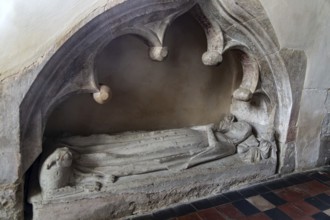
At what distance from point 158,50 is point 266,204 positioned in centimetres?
158

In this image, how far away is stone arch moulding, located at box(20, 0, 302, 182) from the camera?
1.73m

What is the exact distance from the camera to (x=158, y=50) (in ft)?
6.93

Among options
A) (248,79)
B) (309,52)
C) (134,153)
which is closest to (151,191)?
(134,153)

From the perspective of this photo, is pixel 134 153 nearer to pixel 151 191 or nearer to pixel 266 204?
pixel 151 191

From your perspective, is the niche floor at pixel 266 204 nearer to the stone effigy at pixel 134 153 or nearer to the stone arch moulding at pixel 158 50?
the stone effigy at pixel 134 153

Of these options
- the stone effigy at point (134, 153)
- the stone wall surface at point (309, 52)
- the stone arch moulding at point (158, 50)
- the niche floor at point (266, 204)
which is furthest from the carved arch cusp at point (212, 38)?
the niche floor at point (266, 204)

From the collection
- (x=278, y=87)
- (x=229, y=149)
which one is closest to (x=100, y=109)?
(x=229, y=149)

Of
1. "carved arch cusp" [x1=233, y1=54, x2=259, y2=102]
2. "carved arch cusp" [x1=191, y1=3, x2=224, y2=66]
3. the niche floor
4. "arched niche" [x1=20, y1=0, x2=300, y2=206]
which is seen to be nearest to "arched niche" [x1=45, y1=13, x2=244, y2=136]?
"carved arch cusp" [x1=233, y1=54, x2=259, y2=102]

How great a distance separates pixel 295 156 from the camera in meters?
2.93

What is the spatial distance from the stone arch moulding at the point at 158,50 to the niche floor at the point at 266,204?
0.42 m

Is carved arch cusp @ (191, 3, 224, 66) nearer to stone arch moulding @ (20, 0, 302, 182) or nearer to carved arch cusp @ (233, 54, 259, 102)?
stone arch moulding @ (20, 0, 302, 182)

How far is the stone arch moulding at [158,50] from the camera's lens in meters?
1.73

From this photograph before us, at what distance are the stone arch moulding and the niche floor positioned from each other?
1.37 ft

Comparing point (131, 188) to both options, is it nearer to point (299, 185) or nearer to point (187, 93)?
point (187, 93)
